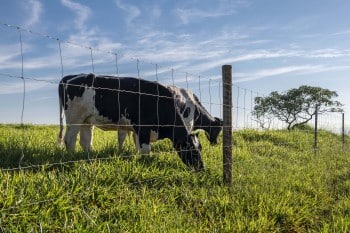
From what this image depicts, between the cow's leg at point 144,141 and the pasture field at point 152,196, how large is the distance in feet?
0.96

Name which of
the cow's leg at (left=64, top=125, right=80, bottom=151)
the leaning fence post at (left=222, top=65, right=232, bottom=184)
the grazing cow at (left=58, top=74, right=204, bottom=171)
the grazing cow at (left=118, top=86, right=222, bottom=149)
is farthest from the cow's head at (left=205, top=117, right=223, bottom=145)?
the cow's leg at (left=64, top=125, right=80, bottom=151)

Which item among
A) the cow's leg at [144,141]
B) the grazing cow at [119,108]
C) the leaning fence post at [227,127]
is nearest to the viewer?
the leaning fence post at [227,127]

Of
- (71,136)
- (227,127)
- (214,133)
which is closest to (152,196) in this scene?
(227,127)

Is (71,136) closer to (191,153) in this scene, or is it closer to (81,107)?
(81,107)

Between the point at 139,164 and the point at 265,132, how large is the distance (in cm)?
956

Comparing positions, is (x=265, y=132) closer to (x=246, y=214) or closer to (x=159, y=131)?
(x=159, y=131)

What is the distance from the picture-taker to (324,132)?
18844 millimetres

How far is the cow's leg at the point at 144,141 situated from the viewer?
788cm

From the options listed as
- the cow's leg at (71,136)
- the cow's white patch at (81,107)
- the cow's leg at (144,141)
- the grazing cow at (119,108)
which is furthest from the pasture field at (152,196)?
the cow's white patch at (81,107)

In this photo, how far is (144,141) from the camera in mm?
7969

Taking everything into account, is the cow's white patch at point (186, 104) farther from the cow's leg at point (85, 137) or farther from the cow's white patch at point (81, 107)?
the cow's leg at point (85, 137)

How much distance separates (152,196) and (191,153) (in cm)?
204

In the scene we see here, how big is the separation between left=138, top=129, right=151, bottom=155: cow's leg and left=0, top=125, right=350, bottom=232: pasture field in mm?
294

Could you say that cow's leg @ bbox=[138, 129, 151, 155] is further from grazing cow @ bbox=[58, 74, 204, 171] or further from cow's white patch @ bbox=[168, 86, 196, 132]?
cow's white patch @ bbox=[168, 86, 196, 132]
